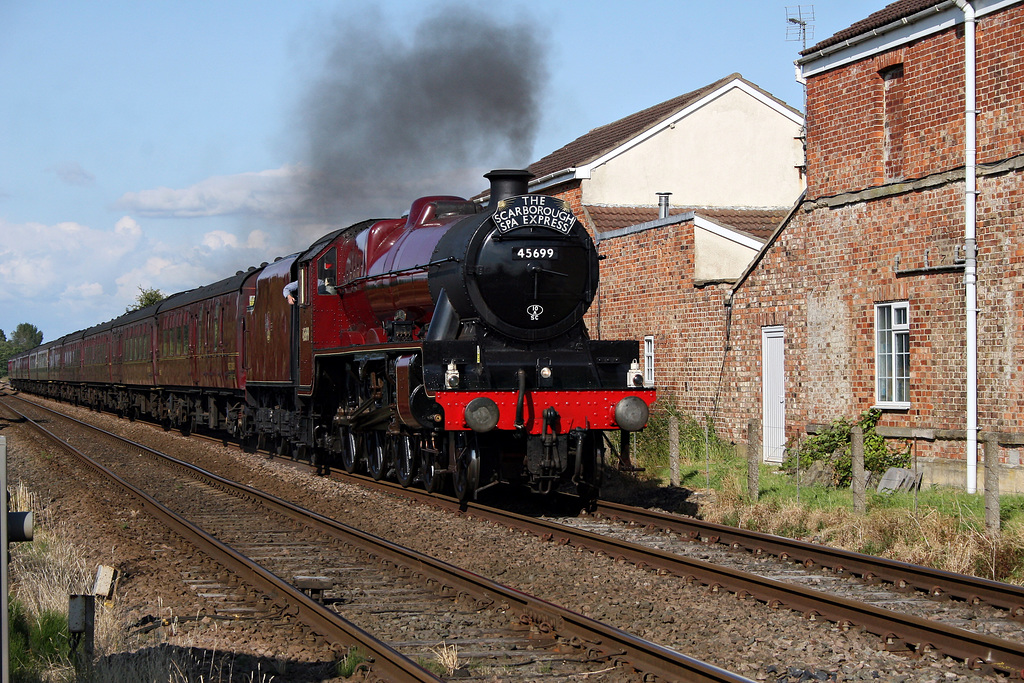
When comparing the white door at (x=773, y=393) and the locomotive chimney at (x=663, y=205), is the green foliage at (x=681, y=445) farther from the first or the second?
the locomotive chimney at (x=663, y=205)

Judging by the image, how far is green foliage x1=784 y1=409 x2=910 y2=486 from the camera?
12633 millimetres

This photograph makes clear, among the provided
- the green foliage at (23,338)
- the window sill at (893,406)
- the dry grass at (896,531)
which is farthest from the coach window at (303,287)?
the green foliage at (23,338)

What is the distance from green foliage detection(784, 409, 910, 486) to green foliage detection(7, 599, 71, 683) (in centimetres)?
886

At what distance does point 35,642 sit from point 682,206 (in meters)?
18.7

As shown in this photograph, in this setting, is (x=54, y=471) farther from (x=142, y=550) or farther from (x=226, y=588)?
(x=226, y=588)

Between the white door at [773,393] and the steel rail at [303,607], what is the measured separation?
28.0 feet

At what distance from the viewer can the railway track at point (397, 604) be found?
18.4 feet

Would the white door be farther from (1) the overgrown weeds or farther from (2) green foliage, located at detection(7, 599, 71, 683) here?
(2) green foliage, located at detection(7, 599, 71, 683)

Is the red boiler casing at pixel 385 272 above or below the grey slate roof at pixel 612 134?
below

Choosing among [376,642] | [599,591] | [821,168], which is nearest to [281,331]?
[821,168]

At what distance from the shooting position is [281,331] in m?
16.8

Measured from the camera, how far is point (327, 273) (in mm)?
15062

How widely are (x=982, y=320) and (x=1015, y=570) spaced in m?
4.41

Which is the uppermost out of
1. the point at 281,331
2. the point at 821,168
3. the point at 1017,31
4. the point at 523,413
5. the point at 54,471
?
the point at 1017,31
